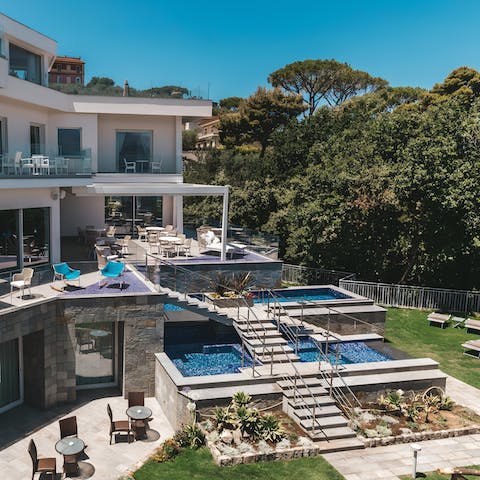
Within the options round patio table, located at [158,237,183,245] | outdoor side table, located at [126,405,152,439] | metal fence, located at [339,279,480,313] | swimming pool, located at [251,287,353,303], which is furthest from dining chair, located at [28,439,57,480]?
metal fence, located at [339,279,480,313]

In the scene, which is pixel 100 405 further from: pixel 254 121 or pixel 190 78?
pixel 254 121

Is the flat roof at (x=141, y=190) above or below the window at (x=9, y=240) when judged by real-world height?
above

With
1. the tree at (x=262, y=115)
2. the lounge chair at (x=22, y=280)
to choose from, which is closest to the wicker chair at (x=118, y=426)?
the lounge chair at (x=22, y=280)

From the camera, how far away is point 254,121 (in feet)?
169

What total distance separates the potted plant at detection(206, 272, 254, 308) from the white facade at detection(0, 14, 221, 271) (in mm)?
4614

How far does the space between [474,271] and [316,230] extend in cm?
936

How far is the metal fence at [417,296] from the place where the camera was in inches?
1086

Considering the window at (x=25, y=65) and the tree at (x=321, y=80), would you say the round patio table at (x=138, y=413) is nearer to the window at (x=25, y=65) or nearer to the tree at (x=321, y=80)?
the window at (x=25, y=65)

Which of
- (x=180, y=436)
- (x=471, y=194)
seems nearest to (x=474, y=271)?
(x=471, y=194)

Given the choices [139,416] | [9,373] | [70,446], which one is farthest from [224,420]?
[9,373]

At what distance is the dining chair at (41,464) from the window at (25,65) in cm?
1513

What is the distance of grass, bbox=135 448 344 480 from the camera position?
12922 mm

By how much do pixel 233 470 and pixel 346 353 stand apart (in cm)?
897

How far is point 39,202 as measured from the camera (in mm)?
21766
